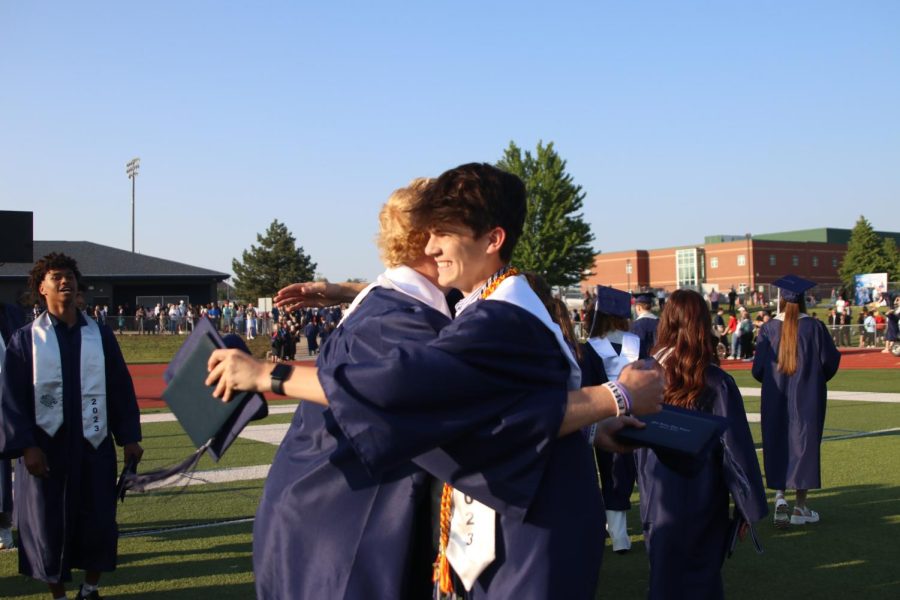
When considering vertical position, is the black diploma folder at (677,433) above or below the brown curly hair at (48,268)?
below

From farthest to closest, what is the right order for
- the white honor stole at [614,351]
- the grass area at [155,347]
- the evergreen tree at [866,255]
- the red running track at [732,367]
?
the evergreen tree at [866,255] < the grass area at [155,347] < the red running track at [732,367] < the white honor stole at [614,351]

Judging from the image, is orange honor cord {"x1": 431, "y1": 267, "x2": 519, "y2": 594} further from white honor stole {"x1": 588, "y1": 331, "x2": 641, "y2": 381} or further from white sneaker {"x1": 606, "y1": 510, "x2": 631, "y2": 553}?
white sneaker {"x1": 606, "y1": 510, "x2": 631, "y2": 553}

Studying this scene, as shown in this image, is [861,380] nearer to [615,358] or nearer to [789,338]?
[789,338]

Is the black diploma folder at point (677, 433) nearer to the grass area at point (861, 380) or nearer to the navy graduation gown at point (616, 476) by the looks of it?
the navy graduation gown at point (616, 476)

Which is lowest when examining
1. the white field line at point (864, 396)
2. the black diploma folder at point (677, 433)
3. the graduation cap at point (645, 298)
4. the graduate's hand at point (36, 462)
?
the white field line at point (864, 396)

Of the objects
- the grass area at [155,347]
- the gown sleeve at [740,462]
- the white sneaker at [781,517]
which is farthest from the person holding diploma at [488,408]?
the grass area at [155,347]

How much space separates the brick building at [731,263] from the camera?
95938mm

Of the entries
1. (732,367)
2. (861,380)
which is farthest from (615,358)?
(732,367)

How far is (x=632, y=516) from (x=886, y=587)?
8.83 ft

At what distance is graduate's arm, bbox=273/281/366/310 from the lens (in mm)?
3715

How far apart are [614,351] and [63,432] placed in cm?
393

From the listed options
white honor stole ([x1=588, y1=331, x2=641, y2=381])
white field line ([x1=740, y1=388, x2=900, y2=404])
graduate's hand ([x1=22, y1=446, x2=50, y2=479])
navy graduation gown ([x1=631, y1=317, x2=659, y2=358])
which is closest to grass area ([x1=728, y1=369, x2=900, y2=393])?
white field line ([x1=740, y1=388, x2=900, y2=404])

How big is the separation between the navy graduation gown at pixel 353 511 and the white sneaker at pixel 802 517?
5739 mm

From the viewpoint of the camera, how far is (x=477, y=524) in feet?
8.64
